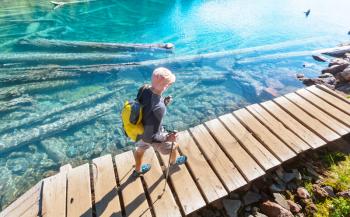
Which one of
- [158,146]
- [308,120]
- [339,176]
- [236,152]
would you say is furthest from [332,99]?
[158,146]

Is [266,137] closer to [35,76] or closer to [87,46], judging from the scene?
[35,76]

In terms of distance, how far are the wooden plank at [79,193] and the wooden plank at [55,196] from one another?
99 millimetres

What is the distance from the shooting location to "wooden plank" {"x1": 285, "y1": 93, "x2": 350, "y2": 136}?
6.23 m

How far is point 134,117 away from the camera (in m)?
3.77

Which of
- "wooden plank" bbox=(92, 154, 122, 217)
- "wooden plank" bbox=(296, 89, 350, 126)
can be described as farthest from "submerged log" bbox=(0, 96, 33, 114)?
"wooden plank" bbox=(296, 89, 350, 126)

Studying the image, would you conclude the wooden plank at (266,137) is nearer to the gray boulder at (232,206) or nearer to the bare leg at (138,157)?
the gray boulder at (232,206)

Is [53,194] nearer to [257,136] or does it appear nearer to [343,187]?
[257,136]

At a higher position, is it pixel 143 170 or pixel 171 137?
pixel 171 137

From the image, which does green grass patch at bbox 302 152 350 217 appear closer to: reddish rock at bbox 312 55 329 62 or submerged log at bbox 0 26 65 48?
reddish rock at bbox 312 55 329 62

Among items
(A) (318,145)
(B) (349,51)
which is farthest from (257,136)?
(B) (349,51)

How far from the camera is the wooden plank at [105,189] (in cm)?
430

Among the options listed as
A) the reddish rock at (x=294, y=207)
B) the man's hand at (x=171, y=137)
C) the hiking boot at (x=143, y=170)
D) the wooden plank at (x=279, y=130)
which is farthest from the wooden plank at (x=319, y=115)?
the hiking boot at (x=143, y=170)

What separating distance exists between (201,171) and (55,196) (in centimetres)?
296

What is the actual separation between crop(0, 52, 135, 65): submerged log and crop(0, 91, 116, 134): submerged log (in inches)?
148
